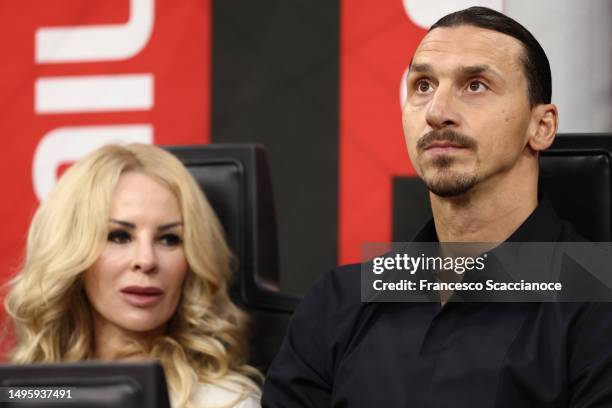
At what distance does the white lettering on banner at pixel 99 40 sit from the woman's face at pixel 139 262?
89 centimetres

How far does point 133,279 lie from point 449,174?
715 mm

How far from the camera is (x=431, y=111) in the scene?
125 centimetres

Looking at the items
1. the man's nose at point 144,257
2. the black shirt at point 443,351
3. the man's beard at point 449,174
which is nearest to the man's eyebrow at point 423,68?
the man's beard at point 449,174

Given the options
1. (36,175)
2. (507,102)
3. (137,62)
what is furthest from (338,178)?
(507,102)

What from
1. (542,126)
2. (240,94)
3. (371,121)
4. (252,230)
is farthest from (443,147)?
(240,94)

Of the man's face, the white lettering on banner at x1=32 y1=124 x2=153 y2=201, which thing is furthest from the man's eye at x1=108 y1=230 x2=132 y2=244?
the white lettering on banner at x1=32 y1=124 x2=153 y2=201

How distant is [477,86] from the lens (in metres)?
1.27

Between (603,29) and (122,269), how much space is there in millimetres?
1108

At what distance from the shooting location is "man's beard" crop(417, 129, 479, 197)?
123cm

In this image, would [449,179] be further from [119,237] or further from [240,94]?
[240,94]

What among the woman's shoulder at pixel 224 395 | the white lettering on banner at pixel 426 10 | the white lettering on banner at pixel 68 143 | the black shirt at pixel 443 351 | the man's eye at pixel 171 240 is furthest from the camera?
the white lettering on banner at pixel 68 143

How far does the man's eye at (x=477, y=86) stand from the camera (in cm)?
127

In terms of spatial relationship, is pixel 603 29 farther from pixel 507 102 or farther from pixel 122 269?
pixel 122 269

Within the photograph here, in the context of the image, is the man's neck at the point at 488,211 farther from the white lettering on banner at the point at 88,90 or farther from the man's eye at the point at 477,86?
the white lettering on banner at the point at 88,90
